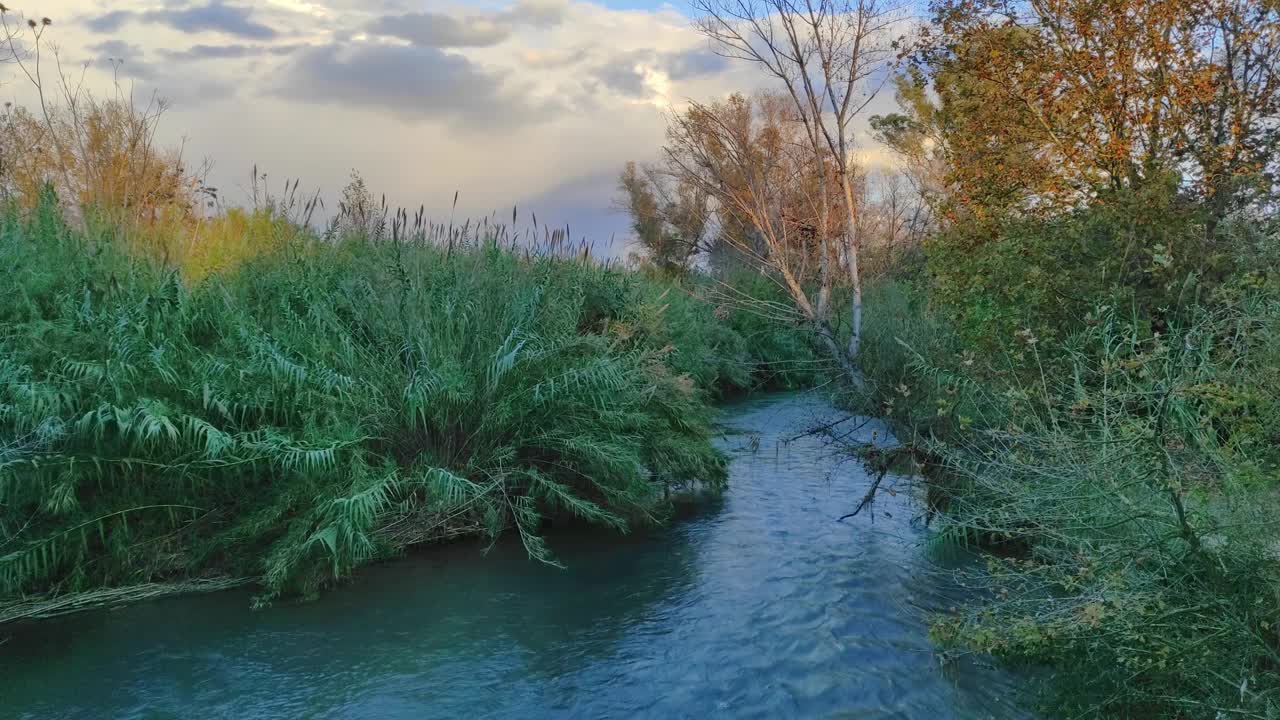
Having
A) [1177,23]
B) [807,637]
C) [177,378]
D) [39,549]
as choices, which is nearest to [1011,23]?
[1177,23]

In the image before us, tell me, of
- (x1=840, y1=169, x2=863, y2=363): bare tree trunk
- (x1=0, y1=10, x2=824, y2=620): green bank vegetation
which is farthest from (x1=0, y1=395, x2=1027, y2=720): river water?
(x1=840, y1=169, x2=863, y2=363): bare tree trunk

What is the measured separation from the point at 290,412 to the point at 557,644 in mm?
2910

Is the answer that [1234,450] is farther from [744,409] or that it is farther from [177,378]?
[744,409]

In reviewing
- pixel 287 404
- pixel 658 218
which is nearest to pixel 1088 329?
pixel 287 404

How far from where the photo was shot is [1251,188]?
911cm

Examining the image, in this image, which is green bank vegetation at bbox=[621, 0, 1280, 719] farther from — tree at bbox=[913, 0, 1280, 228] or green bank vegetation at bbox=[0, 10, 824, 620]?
green bank vegetation at bbox=[0, 10, 824, 620]

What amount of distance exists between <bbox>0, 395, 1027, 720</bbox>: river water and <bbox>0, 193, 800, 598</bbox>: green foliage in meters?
0.42

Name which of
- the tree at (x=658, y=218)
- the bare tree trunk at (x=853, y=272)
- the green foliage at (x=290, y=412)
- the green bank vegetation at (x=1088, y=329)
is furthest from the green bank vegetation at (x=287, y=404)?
the tree at (x=658, y=218)

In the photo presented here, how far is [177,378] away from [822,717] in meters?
5.26

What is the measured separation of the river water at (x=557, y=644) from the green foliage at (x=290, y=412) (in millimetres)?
422

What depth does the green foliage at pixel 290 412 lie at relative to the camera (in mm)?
6535

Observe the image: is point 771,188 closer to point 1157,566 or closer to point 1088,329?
point 1088,329

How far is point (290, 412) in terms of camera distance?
7289 mm

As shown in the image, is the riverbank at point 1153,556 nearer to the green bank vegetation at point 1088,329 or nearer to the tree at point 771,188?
the green bank vegetation at point 1088,329
